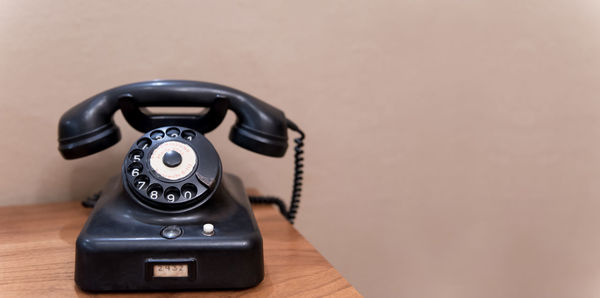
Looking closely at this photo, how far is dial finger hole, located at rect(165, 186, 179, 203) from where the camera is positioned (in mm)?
623

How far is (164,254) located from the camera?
558mm

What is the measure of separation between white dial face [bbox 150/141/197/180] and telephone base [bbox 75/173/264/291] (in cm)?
6

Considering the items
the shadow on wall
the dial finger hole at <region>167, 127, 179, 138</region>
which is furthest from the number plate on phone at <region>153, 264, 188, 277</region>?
the shadow on wall

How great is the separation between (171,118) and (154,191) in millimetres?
160

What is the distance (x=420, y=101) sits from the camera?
1165 mm

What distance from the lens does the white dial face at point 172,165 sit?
0.64 metres

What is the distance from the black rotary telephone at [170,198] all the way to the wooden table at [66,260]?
0.03 metres

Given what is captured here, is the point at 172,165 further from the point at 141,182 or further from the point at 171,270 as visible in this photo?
the point at 171,270

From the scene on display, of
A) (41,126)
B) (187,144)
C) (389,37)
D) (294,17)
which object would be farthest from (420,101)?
(41,126)

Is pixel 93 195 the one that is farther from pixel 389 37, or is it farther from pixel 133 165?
pixel 389 37

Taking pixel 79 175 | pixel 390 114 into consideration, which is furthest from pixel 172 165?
pixel 390 114

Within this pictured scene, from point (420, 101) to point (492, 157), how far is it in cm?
27

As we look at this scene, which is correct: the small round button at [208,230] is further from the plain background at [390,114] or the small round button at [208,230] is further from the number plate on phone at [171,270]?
the plain background at [390,114]

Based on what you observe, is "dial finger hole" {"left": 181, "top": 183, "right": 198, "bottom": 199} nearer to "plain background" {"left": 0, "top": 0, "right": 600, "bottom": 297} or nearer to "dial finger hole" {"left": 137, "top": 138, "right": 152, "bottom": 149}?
"dial finger hole" {"left": 137, "top": 138, "right": 152, "bottom": 149}
